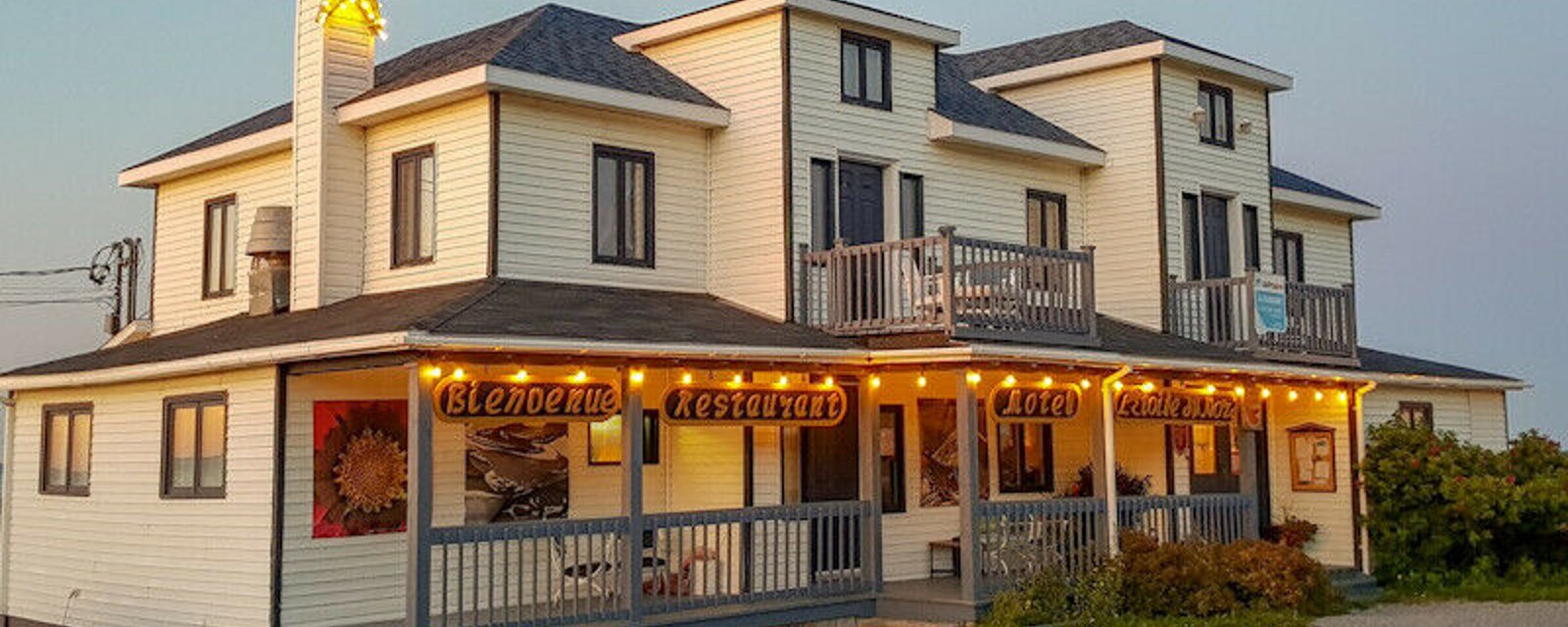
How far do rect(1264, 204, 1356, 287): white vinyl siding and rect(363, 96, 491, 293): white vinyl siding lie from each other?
15.5 m

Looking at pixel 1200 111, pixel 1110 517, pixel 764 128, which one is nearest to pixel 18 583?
pixel 764 128

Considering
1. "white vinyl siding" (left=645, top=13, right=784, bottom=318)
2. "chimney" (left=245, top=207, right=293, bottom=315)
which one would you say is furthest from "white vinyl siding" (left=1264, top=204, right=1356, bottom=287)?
"chimney" (left=245, top=207, right=293, bottom=315)

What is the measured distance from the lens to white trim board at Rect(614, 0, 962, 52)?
69.1 feet

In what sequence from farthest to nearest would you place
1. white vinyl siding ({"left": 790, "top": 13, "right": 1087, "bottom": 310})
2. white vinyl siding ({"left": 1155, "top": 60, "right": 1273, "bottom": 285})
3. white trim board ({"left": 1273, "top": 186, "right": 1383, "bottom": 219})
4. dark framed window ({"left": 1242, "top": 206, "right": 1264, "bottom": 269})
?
white trim board ({"left": 1273, "top": 186, "right": 1383, "bottom": 219}), dark framed window ({"left": 1242, "top": 206, "right": 1264, "bottom": 269}), white vinyl siding ({"left": 1155, "top": 60, "right": 1273, "bottom": 285}), white vinyl siding ({"left": 790, "top": 13, "right": 1087, "bottom": 310})

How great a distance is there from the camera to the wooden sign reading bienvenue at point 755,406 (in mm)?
18453

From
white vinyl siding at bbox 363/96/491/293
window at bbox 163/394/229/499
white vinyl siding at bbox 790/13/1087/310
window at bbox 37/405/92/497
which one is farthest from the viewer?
window at bbox 37/405/92/497

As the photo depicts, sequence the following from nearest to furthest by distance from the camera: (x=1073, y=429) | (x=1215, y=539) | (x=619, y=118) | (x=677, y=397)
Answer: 1. (x=677, y=397)
2. (x=619, y=118)
3. (x=1215, y=539)
4. (x=1073, y=429)

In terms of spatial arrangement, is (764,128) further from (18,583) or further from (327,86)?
(18,583)

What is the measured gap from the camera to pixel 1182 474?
1011 inches

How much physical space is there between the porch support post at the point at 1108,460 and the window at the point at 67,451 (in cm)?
1249

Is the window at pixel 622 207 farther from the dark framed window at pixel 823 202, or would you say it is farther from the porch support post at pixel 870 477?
the porch support post at pixel 870 477

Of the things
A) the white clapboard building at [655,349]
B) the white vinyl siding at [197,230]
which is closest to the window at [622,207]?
the white clapboard building at [655,349]

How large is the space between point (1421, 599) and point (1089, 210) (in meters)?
7.14

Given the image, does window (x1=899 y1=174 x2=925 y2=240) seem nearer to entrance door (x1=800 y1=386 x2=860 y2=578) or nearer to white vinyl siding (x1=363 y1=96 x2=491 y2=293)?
entrance door (x1=800 y1=386 x2=860 y2=578)
